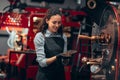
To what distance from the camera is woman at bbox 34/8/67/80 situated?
2162mm

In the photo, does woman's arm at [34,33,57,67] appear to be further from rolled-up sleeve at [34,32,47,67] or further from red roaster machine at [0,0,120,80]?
red roaster machine at [0,0,120,80]

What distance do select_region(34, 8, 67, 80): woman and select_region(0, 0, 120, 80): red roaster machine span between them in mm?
198

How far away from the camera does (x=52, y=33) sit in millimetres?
2225

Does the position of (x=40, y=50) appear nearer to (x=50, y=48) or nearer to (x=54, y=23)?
(x=50, y=48)

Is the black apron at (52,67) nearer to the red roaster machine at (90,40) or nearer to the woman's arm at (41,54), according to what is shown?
the woman's arm at (41,54)

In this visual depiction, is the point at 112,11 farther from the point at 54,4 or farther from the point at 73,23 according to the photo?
the point at 54,4

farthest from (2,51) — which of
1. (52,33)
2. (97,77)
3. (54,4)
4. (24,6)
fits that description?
(52,33)

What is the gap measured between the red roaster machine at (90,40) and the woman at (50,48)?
7.8 inches

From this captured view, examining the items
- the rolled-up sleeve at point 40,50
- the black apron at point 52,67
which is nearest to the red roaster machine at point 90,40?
the black apron at point 52,67

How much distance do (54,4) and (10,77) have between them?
13.2ft

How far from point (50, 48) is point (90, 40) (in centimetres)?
135

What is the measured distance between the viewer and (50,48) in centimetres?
220

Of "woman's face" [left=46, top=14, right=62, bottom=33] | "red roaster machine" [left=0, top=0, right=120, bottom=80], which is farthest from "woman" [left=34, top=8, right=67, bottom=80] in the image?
"red roaster machine" [left=0, top=0, right=120, bottom=80]

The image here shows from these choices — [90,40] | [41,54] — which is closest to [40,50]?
[41,54]
